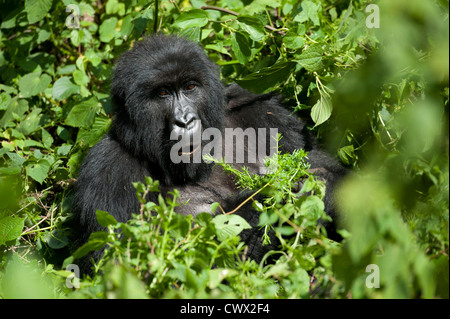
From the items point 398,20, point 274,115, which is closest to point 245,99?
point 274,115

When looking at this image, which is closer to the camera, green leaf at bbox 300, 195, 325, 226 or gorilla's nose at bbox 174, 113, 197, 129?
green leaf at bbox 300, 195, 325, 226

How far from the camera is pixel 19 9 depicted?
225 inches

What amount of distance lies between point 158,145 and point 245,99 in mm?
1002

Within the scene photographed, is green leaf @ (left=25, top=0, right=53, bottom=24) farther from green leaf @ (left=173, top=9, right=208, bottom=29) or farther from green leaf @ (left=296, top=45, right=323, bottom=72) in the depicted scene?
green leaf @ (left=296, top=45, right=323, bottom=72)

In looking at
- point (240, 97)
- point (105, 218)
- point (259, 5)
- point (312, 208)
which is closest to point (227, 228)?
point (312, 208)

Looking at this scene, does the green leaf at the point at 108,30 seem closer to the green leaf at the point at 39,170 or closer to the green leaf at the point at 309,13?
the green leaf at the point at 39,170

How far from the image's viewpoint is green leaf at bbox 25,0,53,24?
5152 millimetres

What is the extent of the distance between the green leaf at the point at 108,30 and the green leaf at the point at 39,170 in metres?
1.65

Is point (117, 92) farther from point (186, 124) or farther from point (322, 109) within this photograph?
point (322, 109)

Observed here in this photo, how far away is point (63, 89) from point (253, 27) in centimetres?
211

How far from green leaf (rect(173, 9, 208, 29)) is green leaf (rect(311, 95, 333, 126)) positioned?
122 centimetres

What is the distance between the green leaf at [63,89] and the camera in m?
5.27

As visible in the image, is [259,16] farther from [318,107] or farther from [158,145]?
[158,145]

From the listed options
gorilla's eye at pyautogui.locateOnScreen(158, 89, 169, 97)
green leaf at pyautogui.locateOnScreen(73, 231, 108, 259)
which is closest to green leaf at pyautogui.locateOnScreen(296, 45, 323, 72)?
gorilla's eye at pyautogui.locateOnScreen(158, 89, 169, 97)
